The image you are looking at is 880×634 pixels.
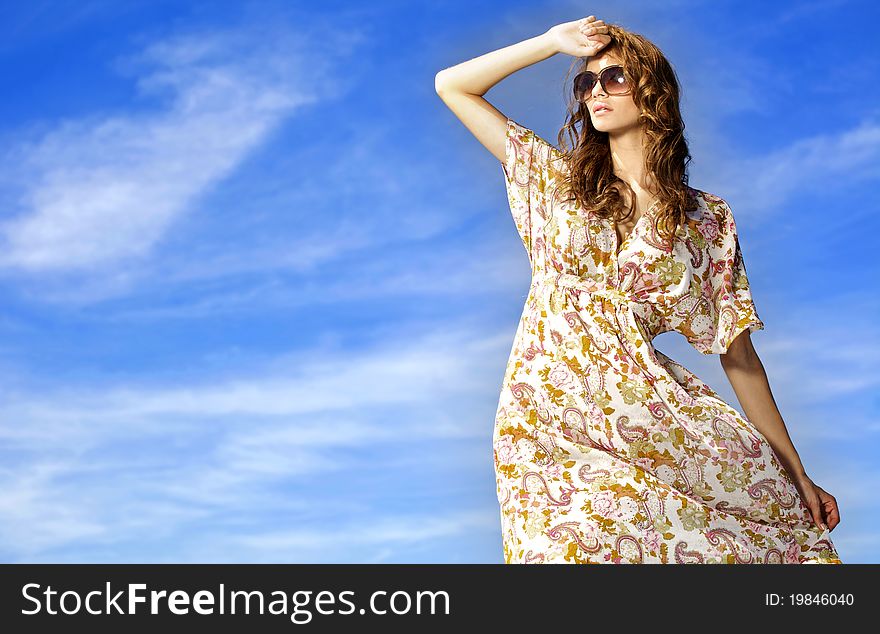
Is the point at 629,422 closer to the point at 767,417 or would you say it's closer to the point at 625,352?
the point at 625,352

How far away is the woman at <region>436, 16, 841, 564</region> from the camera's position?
369 centimetres

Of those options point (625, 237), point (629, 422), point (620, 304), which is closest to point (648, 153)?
point (625, 237)

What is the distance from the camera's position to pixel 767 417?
4.00 metres

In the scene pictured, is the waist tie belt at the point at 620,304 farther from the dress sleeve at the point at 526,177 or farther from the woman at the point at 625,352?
the dress sleeve at the point at 526,177

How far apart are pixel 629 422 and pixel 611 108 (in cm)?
125

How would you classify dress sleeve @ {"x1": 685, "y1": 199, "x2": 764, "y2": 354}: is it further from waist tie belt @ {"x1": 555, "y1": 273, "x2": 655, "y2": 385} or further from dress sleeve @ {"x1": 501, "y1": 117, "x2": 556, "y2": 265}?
dress sleeve @ {"x1": 501, "y1": 117, "x2": 556, "y2": 265}

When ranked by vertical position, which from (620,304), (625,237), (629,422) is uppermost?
(625,237)

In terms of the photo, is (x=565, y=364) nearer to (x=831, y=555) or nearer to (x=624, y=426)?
(x=624, y=426)

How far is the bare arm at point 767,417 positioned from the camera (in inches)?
157

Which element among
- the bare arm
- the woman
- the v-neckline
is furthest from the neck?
the bare arm
